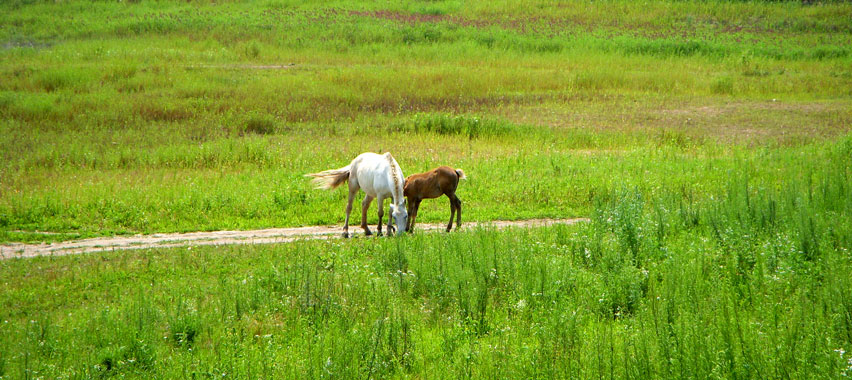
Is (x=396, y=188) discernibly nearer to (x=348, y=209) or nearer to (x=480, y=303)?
(x=348, y=209)

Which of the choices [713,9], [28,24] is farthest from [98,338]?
[713,9]

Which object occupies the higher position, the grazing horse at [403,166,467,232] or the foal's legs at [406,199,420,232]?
the grazing horse at [403,166,467,232]

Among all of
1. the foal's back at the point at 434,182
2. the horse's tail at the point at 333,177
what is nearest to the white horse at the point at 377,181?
the horse's tail at the point at 333,177

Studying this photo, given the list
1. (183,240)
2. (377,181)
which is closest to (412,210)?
(377,181)

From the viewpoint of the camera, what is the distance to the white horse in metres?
11.8

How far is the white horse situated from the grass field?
2.23 ft

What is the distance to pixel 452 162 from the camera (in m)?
17.7

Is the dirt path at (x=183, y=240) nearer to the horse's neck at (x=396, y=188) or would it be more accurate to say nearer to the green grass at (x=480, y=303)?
the green grass at (x=480, y=303)

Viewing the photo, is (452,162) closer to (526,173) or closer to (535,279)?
(526,173)

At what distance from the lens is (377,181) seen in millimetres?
12188

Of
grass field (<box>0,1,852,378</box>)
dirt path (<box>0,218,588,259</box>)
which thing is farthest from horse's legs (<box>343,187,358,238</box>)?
grass field (<box>0,1,852,378</box>)

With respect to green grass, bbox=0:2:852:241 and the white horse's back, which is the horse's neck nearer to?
the white horse's back

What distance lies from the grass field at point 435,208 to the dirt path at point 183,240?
0.45 meters

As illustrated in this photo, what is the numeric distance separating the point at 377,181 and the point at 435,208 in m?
3.16
